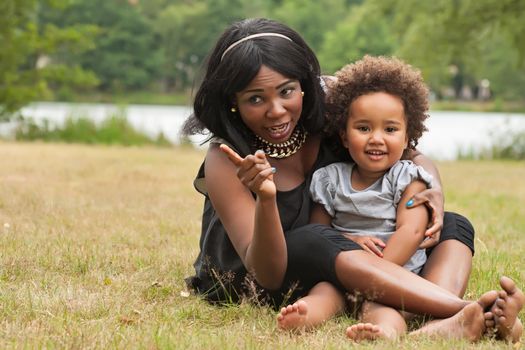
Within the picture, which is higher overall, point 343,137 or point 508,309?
point 343,137

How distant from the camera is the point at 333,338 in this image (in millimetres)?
3102

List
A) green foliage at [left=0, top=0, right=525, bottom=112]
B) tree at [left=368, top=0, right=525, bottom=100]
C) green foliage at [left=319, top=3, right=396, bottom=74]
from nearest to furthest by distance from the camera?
tree at [left=368, top=0, right=525, bottom=100] → green foliage at [left=0, top=0, right=525, bottom=112] → green foliage at [left=319, top=3, right=396, bottom=74]

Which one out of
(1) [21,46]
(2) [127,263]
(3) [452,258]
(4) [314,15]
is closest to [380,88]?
(3) [452,258]

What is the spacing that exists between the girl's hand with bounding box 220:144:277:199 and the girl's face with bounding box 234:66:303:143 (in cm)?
55

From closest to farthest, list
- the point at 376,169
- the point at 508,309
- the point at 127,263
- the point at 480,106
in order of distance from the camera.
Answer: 1. the point at 508,309
2. the point at 376,169
3. the point at 127,263
4. the point at 480,106

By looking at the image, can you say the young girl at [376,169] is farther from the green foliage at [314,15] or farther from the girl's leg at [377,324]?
the green foliage at [314,15]

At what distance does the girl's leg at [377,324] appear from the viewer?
9.89 feet

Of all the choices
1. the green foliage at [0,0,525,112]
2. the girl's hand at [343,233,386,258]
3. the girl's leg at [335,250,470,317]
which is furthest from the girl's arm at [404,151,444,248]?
the green foliage at [0,0,525,112]

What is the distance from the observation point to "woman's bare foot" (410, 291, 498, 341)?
3.01 metres

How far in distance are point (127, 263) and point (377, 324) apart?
1882 mm

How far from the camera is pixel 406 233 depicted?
3.47m

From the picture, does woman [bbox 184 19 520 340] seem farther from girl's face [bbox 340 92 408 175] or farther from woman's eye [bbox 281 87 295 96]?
girl's face [bbox 340 92 408 175]

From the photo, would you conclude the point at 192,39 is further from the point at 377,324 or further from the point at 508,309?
the point at 508,309

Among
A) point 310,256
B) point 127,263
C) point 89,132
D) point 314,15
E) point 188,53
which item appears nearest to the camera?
point 310,256
